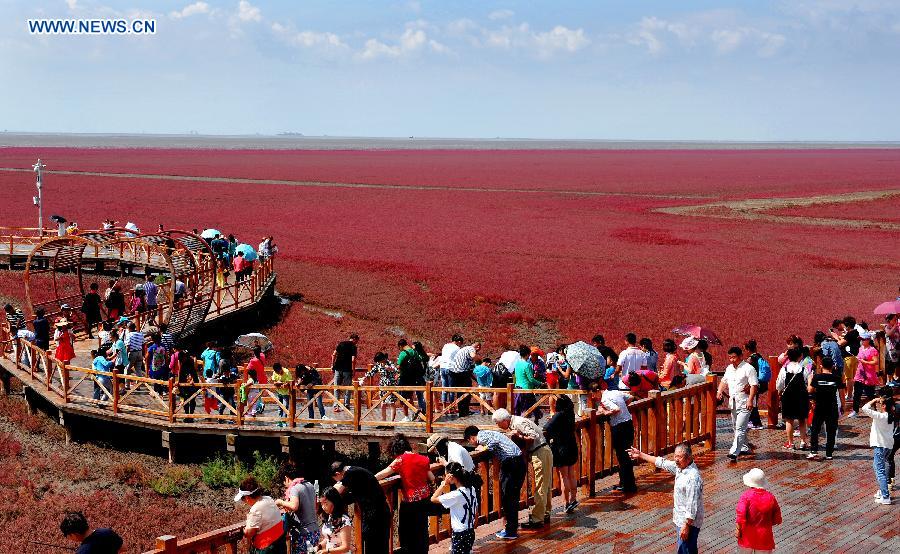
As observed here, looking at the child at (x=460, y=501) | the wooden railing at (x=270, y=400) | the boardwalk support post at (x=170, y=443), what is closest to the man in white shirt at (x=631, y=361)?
the wooden railing at (x=270, y=400)

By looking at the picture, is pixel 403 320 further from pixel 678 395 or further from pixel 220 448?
pixel 678 395

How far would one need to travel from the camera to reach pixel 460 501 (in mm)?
8781

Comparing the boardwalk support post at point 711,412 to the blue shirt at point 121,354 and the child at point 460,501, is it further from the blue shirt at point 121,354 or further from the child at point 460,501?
the blue shirt at point 121,354

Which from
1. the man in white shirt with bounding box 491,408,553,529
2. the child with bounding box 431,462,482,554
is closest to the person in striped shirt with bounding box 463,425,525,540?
the man in white shirt with bounding box 491,408,553,529

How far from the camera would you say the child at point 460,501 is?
8.71 m

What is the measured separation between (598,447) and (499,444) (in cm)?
226

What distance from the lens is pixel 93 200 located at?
7206 centimetres

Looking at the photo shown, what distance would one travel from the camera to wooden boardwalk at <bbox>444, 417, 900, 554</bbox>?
32.8 ft

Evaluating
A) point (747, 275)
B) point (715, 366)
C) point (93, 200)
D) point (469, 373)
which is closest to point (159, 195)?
point (93, 200)

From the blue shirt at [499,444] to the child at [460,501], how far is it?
2.42 ft

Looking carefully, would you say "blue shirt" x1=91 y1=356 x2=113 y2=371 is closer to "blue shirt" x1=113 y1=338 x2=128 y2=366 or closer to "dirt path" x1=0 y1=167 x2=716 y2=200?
"blue shirt" x1=113 y1=338 x2=128 y2=366

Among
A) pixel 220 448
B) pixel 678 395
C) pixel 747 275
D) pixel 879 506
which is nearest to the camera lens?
pixel 879 506

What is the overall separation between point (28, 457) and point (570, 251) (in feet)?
113

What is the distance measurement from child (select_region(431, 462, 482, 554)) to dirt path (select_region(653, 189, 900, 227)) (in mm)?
57405
